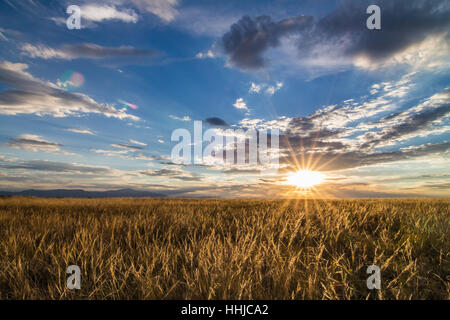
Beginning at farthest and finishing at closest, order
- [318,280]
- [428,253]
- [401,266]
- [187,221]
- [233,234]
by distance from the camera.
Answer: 1. [187,221]
2. [233,234]
3. [428,253]
4. [401,266]
5. [318,280]

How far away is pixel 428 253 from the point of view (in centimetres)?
306

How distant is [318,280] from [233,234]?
7.44 feet

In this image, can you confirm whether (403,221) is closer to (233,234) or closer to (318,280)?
(233,234)

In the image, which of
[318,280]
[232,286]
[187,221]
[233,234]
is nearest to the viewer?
[232,286]

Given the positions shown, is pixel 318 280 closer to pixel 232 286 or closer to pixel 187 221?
pixel 232 286

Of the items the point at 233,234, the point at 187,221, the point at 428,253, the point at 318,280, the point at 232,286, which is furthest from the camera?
the point at 187,221

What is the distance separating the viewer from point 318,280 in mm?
1933
